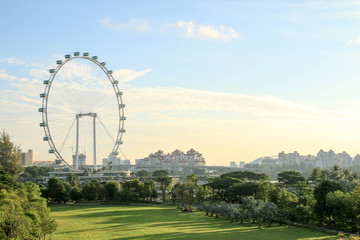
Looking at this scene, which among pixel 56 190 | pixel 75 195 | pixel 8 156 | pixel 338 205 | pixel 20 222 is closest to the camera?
pixel 20 222

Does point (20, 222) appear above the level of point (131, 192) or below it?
above

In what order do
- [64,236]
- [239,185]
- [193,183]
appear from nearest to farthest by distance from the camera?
[64,236] < [239,185] < [193,183]

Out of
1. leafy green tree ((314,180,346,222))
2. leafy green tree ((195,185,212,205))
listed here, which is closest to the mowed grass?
leafy green tree ((314,180,346,222))

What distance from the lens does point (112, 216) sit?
5797 cm

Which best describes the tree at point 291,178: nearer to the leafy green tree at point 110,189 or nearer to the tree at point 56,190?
the leafy green tree at point 110,189

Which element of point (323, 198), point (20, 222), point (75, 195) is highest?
point (20, 222)

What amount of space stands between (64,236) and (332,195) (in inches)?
1201

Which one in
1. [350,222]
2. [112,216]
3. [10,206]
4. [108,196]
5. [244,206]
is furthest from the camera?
[108,196]

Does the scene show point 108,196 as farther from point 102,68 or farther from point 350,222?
point 350,222

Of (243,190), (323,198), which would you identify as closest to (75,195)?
(243,190)

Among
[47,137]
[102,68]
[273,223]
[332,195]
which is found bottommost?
[273,223]

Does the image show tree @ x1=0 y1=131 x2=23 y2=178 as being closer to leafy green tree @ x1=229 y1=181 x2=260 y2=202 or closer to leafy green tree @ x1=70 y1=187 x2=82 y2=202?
leafy green tree @ x1=70 y1=187 x2=82 y2=202


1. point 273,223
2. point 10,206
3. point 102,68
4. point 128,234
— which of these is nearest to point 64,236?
point 128,234

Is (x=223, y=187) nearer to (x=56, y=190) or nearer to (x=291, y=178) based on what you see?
(x=291, y=178)
